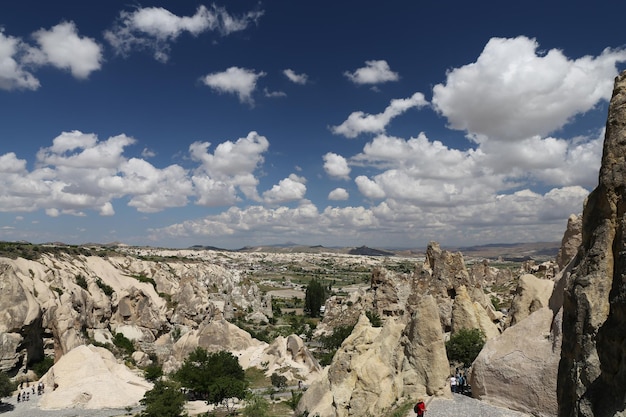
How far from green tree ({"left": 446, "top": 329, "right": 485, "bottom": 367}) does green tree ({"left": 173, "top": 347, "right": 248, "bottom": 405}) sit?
18500 mm

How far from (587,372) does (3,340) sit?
50.4 metres

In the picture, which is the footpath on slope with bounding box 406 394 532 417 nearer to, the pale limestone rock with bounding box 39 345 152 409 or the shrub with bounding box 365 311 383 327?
the pale limestone rock with bounding box 39 345 152 409

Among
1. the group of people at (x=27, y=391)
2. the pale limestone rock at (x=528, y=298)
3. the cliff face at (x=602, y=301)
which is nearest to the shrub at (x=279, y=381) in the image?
the group of people at (x=27, y=391)

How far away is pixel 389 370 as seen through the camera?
23.4m

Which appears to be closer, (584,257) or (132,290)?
(584,257)

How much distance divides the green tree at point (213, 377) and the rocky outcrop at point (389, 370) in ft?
42.3

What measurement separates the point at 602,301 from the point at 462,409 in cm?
1381

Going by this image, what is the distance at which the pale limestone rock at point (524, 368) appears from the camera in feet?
56.2

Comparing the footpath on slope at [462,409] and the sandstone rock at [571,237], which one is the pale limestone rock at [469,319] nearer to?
the sandstone rock at [571,237]

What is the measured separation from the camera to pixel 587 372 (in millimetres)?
7625

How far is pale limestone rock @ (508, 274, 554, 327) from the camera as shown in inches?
1057

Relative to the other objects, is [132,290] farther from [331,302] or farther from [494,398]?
[494,398]

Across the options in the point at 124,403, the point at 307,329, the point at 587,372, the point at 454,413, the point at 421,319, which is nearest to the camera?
the point at 587,372

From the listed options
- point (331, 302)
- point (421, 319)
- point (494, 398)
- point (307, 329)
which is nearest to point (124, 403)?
point (421, 319)
